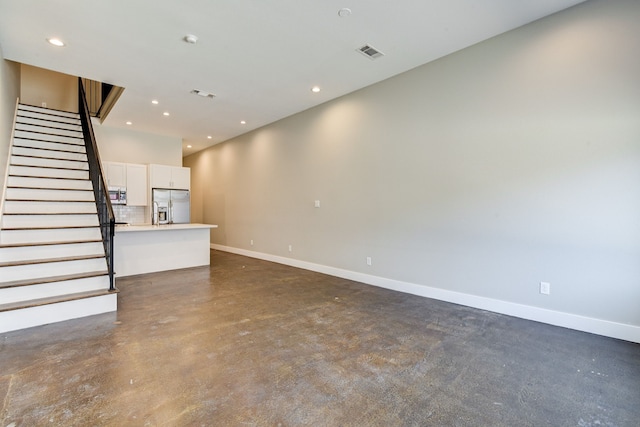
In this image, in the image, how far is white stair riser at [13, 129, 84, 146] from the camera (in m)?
5.20

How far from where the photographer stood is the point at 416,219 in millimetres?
4199

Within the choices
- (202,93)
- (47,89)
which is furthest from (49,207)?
(47,89)

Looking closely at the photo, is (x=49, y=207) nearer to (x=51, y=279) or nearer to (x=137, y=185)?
(x=51, y=279)

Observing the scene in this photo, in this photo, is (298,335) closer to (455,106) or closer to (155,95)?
(455,106)

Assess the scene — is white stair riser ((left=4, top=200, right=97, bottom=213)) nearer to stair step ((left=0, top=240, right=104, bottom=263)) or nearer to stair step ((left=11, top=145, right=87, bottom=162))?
stair step ((left=0, top=240, right=104, bottom=263))

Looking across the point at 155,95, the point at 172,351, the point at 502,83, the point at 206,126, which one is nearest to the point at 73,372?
the point at 172,351

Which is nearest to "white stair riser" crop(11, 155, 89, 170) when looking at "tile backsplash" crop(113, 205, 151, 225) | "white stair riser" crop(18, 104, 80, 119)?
"white stair riser" crop(18, 104, 80, 119)

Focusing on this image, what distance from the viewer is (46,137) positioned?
550 centimetres

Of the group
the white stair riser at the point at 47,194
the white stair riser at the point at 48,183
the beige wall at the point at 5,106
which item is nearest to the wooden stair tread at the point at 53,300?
the white stair riser at the point at 47,194

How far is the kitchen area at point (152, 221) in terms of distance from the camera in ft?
17.2

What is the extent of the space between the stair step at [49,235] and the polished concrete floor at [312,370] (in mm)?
1304

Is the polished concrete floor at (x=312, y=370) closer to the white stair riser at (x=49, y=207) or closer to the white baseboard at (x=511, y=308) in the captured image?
the white baseboard at (x=511, y=308)

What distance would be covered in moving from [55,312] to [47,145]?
3.87 metres

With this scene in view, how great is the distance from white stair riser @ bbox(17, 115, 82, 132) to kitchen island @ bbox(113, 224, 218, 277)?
2.53 m
